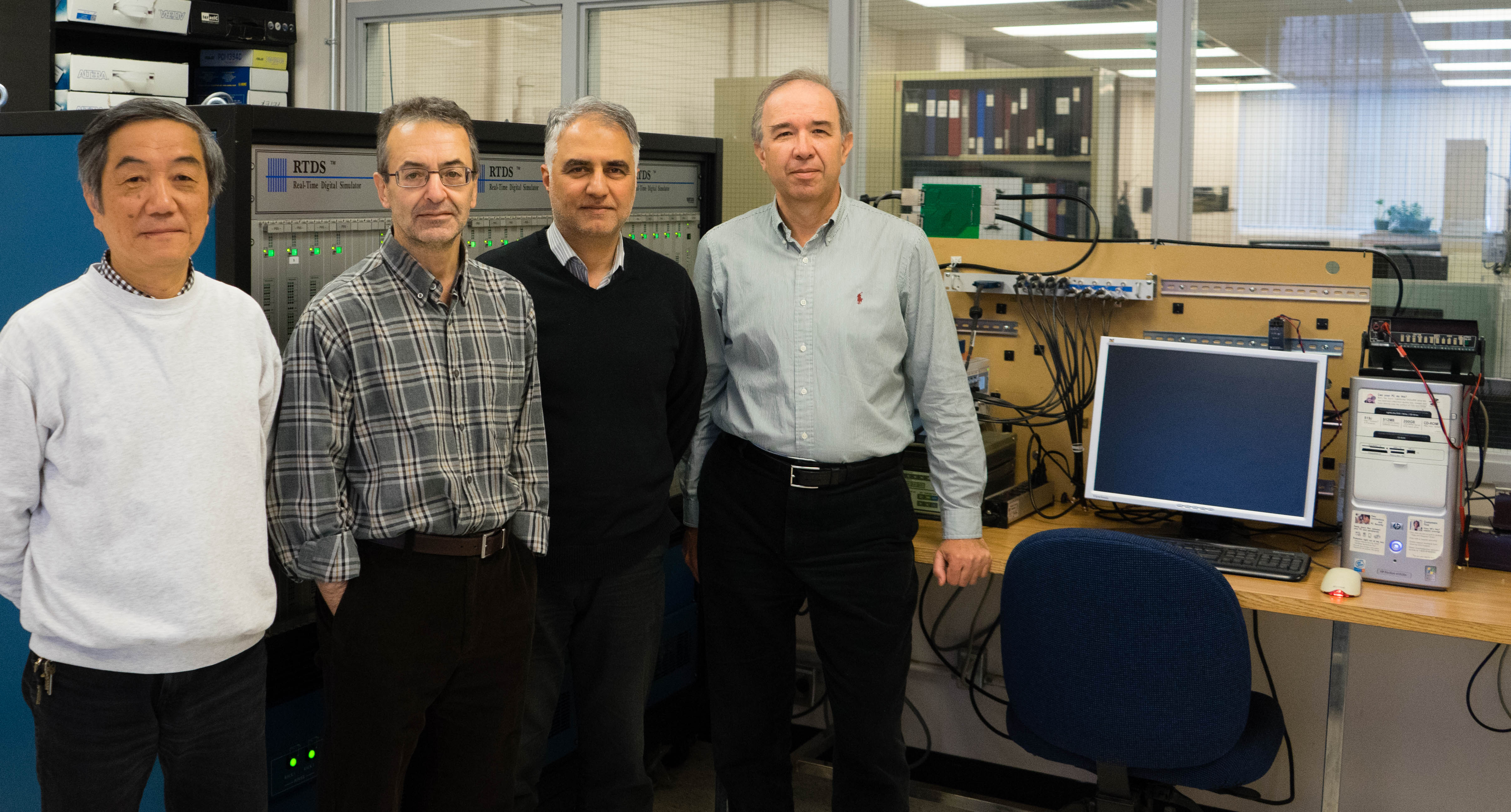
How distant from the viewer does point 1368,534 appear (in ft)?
7.40

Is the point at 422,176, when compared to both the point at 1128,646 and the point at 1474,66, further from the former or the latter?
the point at 1474,66

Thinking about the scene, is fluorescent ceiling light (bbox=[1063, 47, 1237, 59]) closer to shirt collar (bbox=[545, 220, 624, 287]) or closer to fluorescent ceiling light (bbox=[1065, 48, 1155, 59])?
fluorescent ceiling light (bbox=[1065, 48, 1155, 59])

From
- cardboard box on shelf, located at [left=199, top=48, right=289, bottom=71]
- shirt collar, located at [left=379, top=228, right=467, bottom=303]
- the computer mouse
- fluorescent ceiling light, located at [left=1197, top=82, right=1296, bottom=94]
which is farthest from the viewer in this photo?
cardboard box on shelf, located at [left=199, top=48, right=289, bottom=71]

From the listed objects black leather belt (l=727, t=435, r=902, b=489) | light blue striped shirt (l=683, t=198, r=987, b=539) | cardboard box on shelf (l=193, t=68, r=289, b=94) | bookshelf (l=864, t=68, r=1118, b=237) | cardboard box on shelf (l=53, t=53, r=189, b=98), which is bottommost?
black leather belt (l=727, t=435, r=902, b=489)

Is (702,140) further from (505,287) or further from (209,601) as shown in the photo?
(209,601)

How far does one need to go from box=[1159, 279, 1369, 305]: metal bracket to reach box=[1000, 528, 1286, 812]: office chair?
0.97m

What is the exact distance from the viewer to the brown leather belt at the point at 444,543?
1.72m

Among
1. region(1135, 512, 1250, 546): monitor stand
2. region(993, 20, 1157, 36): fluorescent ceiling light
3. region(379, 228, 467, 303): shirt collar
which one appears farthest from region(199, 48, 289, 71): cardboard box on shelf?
region(1135, 512, 1250, 546): monitor stand

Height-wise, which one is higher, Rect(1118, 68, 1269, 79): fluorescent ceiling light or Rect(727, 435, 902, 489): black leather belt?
Rect(1118, 68, 1269, 79): fluorescent ceiling light

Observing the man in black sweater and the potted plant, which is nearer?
the man in black sweater

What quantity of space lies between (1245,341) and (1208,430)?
1.15ft

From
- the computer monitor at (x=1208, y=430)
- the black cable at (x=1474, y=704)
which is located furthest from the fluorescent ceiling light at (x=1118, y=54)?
the black cable at (x=1474, y=704)

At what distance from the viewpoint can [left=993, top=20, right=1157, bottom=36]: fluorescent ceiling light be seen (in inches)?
125

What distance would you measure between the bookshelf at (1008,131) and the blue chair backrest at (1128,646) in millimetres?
1513
